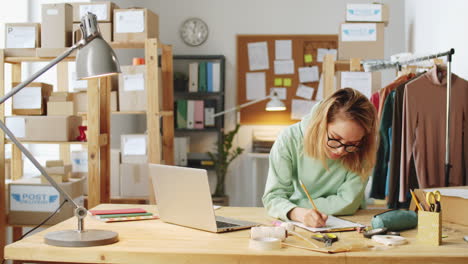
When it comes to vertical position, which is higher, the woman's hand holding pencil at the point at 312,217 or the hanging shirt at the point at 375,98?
the hanging shirt at the point at 375,98

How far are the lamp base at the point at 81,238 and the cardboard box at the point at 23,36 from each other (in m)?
2.40

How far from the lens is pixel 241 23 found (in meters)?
6.14

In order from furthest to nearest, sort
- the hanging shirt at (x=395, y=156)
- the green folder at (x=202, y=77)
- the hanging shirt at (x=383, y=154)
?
the green folder at (x=202, y=77) < the hanging shirt at (x=383, y=154) < the hanging shirt at (x=395, y=156)

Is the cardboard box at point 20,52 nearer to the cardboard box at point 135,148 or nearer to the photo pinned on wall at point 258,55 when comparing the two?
the cardboard box at point 135,148

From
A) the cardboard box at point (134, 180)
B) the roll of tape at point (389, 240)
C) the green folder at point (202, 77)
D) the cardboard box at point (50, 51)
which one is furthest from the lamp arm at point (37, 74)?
the green folder at point (202, 77)

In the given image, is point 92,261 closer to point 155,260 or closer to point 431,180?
point 155,260

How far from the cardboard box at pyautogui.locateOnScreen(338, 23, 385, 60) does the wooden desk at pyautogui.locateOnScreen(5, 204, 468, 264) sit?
8.48ft

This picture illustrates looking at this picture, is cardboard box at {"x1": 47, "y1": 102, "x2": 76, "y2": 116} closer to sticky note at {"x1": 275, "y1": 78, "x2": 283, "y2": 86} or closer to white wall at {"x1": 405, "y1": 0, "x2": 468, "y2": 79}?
white wall at {"x1": 405, "y1": 0, "x2": 468, "y2": 79}

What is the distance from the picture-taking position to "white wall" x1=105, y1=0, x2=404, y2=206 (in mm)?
6070

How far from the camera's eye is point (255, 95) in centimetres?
614

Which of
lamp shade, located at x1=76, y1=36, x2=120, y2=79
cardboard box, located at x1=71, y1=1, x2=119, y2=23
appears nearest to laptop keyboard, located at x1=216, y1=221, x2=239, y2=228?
lamp shade, located at x1=76, y1=36, x2=120, y2=79

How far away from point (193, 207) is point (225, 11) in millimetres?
4515

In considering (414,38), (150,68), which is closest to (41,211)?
(150,68)

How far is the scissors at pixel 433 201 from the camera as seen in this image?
1.77 m
